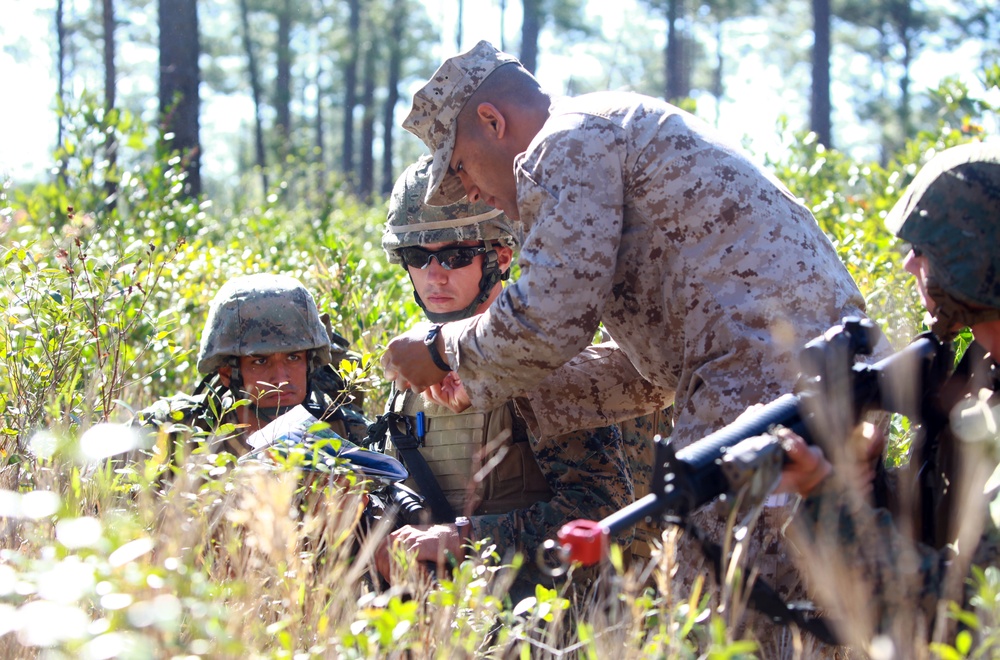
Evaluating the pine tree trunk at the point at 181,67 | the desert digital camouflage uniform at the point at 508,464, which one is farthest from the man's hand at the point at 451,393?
the pine tree trunk at the point at 181,67

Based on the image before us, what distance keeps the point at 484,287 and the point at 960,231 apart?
216cm

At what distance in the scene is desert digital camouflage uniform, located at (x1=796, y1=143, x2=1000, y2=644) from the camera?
6.64 ft

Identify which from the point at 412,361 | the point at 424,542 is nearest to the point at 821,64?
the point at 424,542

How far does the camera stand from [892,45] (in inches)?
1393

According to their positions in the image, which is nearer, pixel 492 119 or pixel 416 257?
pixel 492 119

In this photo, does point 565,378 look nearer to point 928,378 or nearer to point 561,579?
point 561,579

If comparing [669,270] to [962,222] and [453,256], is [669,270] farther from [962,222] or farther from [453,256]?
[453,256]

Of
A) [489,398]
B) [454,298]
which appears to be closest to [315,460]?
[489,398]

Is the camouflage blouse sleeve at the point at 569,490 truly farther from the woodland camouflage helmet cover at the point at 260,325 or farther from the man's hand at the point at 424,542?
the woodland camouflage helmet cover at the point at 260,325

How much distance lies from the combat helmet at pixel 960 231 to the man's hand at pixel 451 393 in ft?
4.16

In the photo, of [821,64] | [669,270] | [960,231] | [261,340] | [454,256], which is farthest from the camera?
[821,64]

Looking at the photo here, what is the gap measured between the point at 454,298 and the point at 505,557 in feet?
4.09

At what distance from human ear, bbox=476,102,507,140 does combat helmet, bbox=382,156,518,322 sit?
910 mm

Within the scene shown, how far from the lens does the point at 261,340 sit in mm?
4199
